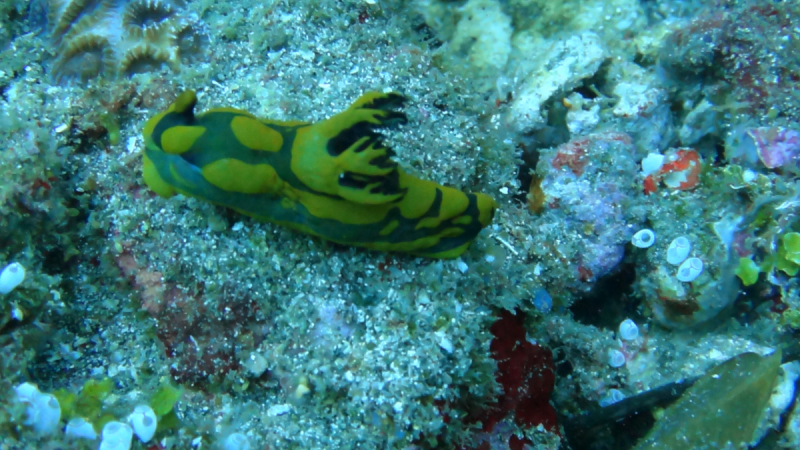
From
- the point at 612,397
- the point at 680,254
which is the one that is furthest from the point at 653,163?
the point at 612,397

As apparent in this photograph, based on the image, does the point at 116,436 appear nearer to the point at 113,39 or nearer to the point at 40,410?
the point at 40,410

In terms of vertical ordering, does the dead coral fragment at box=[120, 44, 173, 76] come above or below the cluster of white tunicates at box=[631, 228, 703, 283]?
above

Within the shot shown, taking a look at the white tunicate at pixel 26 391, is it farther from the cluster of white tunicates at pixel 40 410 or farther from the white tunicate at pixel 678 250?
the white tunicate at pixel 678 250

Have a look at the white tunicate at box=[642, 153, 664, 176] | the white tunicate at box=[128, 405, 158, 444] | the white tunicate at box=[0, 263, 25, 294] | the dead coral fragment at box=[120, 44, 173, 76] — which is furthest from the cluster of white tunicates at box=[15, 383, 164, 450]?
the white tunicate at box=[642, 153, 664, 176]

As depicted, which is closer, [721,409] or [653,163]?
[721,409]

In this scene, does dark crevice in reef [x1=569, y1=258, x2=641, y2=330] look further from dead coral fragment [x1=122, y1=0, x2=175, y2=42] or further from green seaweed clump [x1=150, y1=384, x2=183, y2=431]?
dead coral fragment [x1=122, y1=0, x2=175, y2=42]

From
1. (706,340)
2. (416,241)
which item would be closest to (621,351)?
(706,340)
